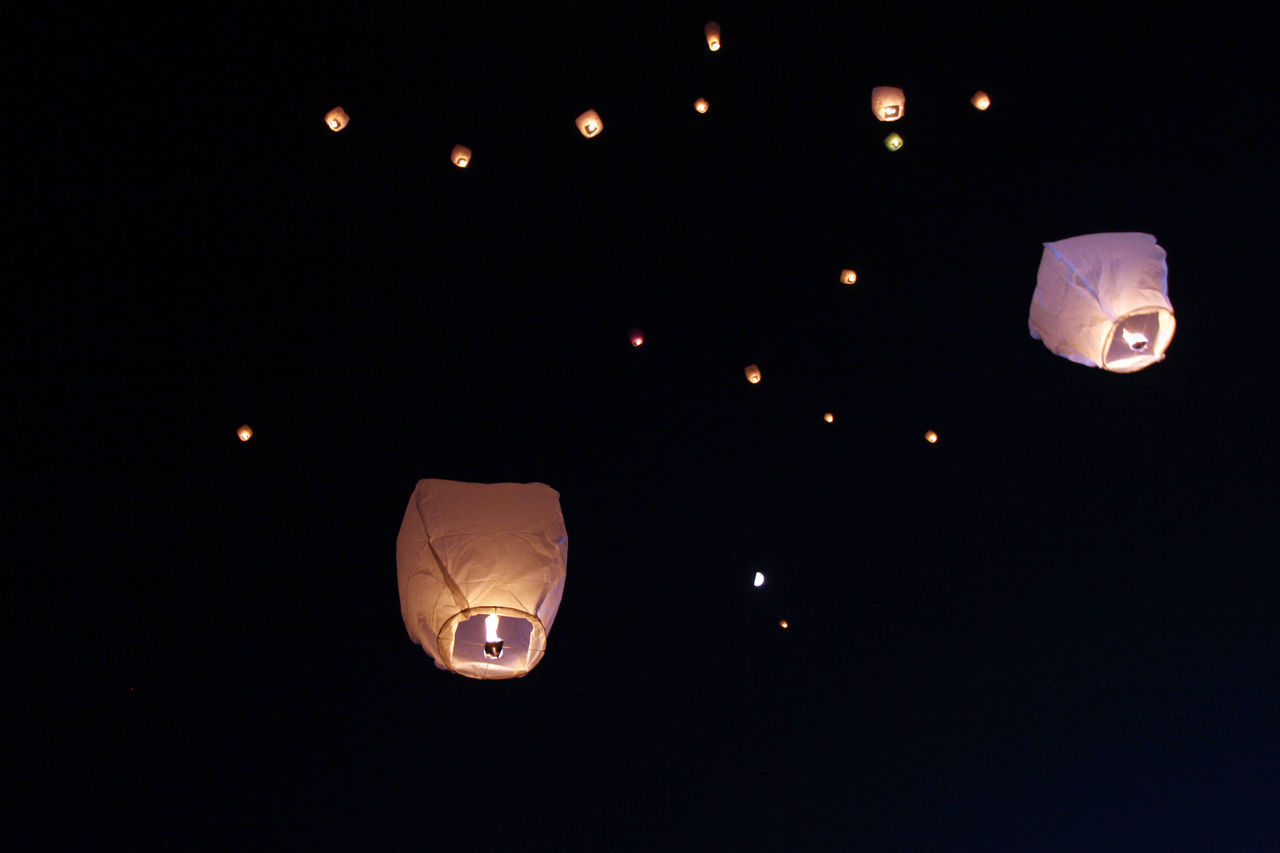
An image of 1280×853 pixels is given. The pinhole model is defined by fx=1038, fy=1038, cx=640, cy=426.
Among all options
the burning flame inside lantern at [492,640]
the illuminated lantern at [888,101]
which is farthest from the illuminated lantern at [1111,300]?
the burning flame inside lantern at [492,640]

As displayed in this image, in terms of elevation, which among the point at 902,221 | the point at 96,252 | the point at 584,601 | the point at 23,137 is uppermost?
the point at 902,221

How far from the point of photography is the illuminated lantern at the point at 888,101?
2.88m

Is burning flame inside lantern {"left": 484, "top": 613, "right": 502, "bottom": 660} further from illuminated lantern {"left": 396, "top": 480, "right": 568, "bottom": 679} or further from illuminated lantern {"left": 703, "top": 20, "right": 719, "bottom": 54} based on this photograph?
illuminated lantern {"left": 703, "top": 20, "right": 719, "bottom": 54}

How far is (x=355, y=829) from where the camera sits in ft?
10.7

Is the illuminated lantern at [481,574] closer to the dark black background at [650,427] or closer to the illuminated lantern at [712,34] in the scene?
the dark black background at [650,427]

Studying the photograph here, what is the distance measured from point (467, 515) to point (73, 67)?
1.68m

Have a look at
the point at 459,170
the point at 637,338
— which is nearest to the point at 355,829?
the point at 637,338

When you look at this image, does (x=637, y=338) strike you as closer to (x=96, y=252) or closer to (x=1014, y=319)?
(x=1014, y=319)

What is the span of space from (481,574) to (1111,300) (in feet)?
4.90

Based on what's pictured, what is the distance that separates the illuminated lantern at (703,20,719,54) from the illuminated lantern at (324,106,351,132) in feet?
3.30

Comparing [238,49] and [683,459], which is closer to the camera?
[238,49]

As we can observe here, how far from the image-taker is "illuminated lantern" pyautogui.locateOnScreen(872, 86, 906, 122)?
9.44 ft

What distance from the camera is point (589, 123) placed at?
9.45ft

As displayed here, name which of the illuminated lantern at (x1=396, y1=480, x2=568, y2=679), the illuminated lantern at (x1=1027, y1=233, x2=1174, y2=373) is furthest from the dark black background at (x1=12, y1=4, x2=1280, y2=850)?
the illuminated lantern at (x1=396, y1=480, x2=568, y2=679)
